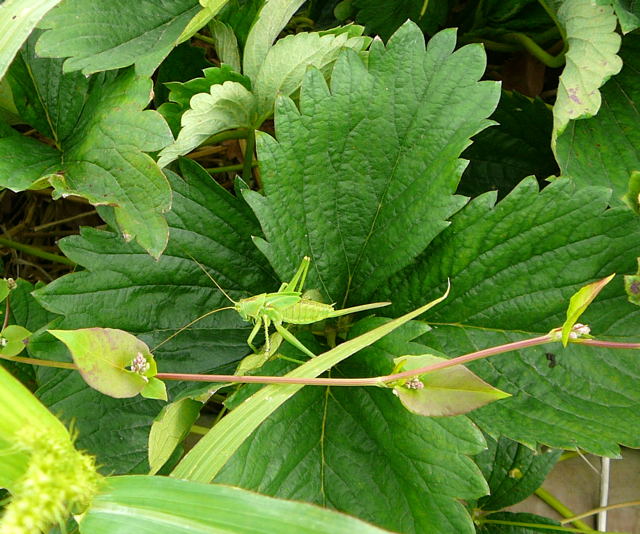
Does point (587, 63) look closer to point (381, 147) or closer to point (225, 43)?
point (381, 147)

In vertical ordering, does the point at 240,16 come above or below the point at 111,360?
above

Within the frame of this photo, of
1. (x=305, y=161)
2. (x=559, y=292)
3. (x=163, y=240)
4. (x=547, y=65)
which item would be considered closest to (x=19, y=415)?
(x=163, y=240)

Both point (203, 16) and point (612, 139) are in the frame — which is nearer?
point (203, 16)

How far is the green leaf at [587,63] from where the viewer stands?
0.66 metres

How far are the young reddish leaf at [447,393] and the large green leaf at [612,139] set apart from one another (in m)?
0.34

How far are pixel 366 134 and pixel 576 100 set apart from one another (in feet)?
0.74

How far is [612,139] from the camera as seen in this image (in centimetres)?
75

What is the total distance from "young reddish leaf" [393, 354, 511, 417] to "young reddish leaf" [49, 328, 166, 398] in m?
0.21

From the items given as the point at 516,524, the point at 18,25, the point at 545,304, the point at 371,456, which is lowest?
the point at 516,524

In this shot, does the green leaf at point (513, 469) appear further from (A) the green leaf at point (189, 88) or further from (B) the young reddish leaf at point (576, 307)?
(A) the green leaf at point (189, 88)

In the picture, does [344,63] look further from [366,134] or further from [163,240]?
[163,240]

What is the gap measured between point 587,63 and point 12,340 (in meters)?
0.68

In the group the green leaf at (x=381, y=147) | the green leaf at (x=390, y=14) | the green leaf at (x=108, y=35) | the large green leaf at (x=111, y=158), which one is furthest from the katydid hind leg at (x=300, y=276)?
the green leaf at (x=390, y=14)

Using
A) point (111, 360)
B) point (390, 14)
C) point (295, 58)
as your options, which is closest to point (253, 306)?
point (111, 360)
